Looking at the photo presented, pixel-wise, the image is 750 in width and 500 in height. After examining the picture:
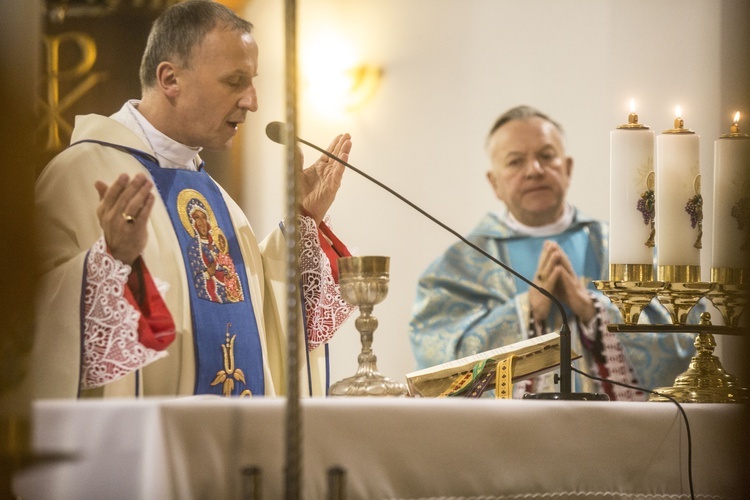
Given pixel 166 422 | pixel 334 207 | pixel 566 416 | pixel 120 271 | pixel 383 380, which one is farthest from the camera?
pixel 334 207

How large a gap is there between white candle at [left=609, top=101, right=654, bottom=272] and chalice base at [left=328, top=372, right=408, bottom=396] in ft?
2.03

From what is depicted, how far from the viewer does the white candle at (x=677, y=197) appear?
2.41m

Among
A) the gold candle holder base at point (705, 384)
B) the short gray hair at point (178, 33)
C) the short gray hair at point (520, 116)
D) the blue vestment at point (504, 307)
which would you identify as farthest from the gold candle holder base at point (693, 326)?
the short gray hair at point (520, 116)

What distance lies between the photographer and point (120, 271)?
247cm

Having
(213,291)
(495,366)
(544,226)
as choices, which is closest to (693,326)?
(495,366)

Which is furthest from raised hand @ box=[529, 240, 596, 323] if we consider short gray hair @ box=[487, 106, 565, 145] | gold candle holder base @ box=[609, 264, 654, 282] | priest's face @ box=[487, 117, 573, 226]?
gold candle holder base @ box=[609, 264, 654, 282]

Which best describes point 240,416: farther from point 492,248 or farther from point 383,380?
point 492,248

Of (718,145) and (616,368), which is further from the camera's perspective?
(616,368)

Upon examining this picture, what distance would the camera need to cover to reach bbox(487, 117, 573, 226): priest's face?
13.8ft

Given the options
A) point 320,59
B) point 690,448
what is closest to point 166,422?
point 690,448

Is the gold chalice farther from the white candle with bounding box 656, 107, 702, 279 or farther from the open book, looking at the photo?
the white candle with bounding box 656, 107, 702, 279

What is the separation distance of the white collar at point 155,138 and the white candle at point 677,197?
1.32 meters

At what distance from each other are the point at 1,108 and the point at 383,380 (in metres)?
1.03

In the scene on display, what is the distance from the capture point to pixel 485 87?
423cm
